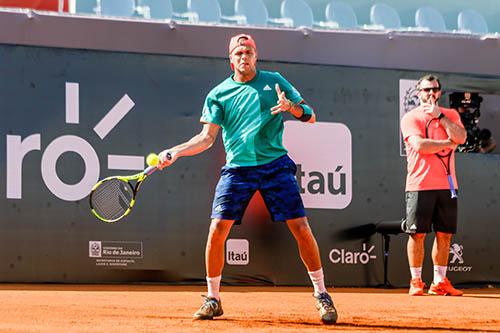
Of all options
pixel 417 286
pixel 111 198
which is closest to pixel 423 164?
pixel 417 286

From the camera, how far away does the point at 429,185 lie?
25.9 feet

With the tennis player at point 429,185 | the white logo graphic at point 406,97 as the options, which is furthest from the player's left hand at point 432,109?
the white logo graphic at point 406,97

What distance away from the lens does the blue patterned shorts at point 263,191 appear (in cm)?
545

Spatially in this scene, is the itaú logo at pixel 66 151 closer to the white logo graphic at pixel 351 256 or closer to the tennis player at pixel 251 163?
the white logo graphic at pixel 351 256

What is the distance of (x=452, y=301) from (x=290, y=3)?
628 cm

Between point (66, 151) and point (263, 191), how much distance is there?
363cm

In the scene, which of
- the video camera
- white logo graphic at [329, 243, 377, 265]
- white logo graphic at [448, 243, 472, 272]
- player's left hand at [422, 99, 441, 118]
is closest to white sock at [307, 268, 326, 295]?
player's left hand at [422, 99, 441, 118]

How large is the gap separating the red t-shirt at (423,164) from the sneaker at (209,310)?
299 cm

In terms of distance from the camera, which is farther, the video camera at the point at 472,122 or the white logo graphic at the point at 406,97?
the video camera at the point at 472,122

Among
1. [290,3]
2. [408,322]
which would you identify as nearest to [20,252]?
[408,322]

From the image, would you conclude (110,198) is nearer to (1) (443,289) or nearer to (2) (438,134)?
(2) (438,134)

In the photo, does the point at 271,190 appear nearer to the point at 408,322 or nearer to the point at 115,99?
the point at 408,322

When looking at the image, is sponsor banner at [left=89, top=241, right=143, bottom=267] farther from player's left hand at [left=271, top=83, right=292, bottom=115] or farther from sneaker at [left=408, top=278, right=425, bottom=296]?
player's left hand at [left=271, top=83, right=292, bottom=115]

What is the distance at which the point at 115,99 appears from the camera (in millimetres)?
8875
